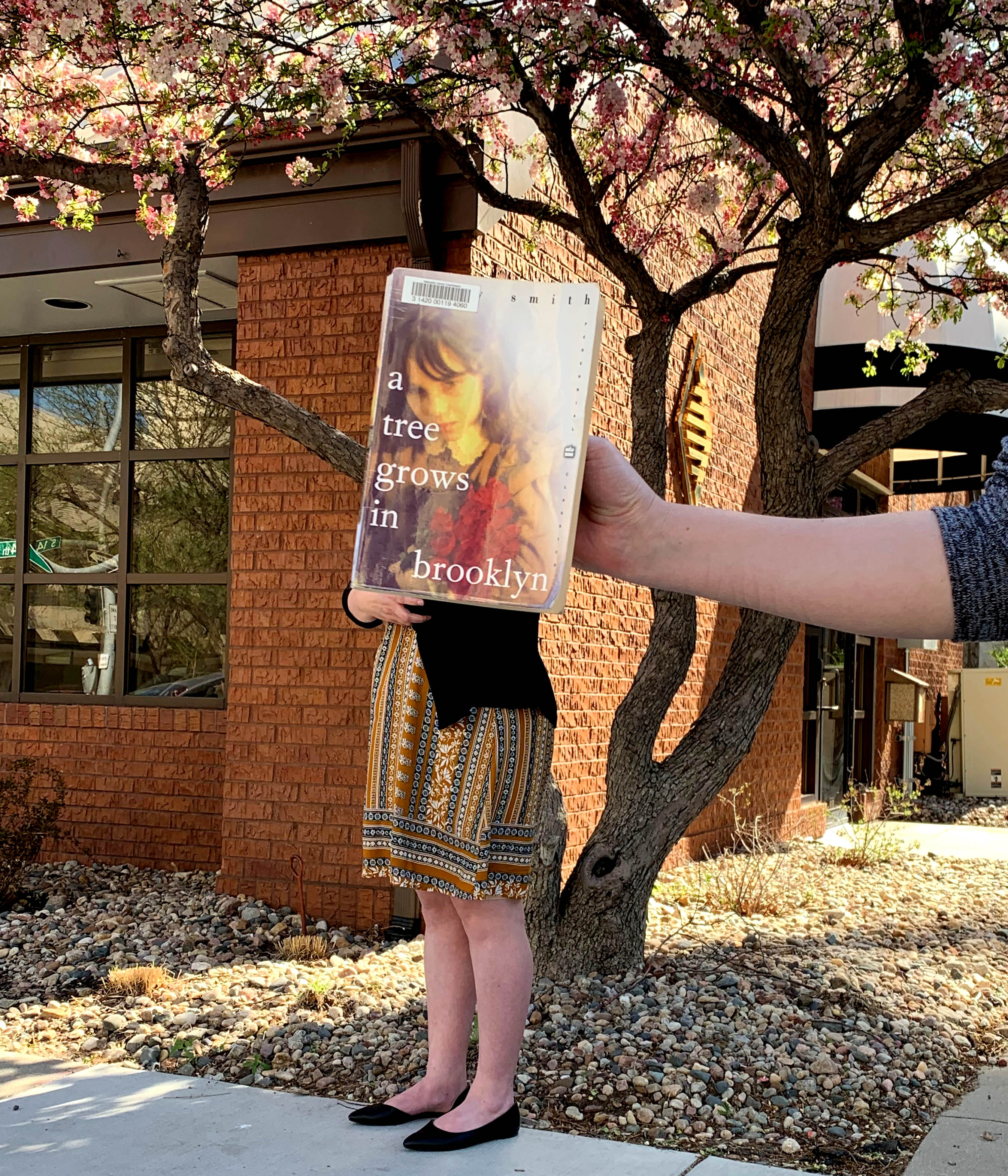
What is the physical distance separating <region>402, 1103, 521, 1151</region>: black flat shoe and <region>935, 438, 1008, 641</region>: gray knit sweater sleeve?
2.38 metres

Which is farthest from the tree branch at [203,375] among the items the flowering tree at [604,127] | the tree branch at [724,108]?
the tree branch at [724,108]

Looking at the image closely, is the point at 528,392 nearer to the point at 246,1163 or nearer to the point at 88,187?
the point at 246,1163

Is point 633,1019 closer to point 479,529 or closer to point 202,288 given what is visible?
point 479,529

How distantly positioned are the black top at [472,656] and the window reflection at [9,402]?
19.3ft

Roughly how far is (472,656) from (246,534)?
3.47 m

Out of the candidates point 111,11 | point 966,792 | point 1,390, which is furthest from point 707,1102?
point 966,792

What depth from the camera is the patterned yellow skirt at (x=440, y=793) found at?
321 cm

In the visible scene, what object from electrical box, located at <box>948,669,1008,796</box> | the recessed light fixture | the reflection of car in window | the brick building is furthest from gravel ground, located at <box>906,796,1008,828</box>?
the recessed light fixture

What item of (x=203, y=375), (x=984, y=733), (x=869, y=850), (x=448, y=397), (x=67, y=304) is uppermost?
(x=67, y=304)

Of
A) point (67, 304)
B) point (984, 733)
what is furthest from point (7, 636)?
point (984, 733)

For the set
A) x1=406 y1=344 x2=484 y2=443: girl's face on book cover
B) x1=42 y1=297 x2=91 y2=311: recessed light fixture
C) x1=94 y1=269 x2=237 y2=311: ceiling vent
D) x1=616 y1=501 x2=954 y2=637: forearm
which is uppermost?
x1=94 y1=269 x2=237 y2=311: ceiling vent

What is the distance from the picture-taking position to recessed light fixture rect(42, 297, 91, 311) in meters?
7.48

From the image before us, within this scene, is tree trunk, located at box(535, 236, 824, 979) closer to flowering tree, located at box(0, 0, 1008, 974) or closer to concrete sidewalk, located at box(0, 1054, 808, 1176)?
flowering tree, located at box(0, 0, 1008, 974)

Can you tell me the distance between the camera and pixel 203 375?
191 inches
